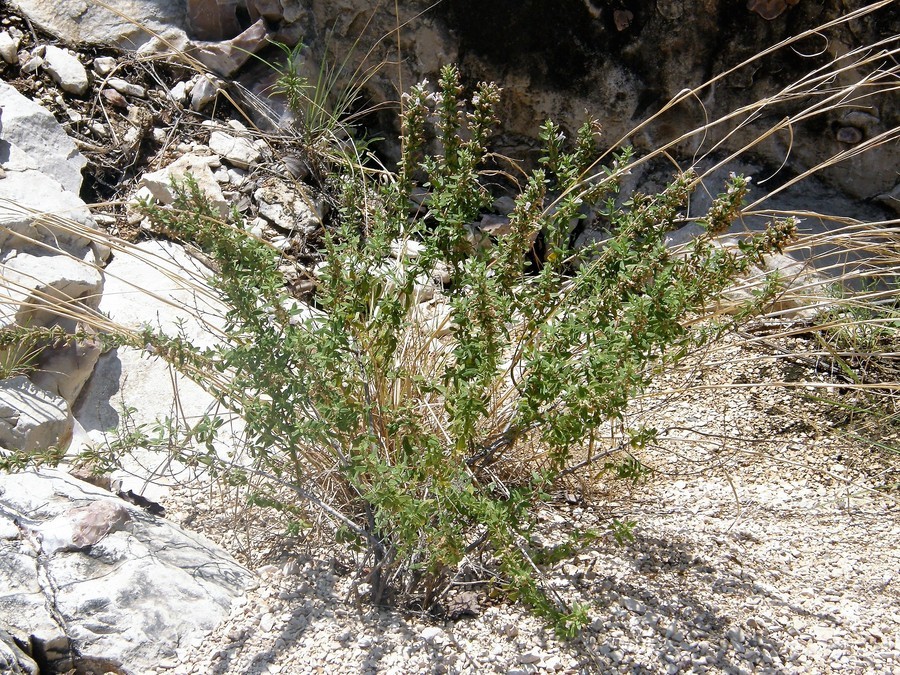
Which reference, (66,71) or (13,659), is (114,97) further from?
(13,659)

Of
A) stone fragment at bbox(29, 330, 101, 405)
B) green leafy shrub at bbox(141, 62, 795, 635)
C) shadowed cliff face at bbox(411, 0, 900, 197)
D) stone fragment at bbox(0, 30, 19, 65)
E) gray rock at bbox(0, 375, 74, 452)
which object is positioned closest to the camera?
green leafy shrub at bbox(141, 62, 795, 635)

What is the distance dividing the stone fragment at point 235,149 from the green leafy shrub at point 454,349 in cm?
154

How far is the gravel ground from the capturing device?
77.6 inches

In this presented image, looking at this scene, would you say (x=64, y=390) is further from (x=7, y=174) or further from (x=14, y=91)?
(x=14, y=91)

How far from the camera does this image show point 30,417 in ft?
8.23

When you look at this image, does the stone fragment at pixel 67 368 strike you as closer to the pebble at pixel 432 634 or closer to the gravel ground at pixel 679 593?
the gravel ground at pixel 679 593

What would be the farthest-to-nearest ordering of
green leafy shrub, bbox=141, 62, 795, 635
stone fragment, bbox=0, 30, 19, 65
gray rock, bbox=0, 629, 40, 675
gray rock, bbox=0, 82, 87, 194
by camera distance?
stone fragment, bbox=0, 30, 19, 65 < gray rock, bbox=0, 82, 87, 194 < green leafy shrub, bbox=141, 62, 795, 635 < gray rock, bbox=0, 629, 40, 675

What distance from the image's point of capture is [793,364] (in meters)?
3.08

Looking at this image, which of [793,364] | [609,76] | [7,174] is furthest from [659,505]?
[7,174]

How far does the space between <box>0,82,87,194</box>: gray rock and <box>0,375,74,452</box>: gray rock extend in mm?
966

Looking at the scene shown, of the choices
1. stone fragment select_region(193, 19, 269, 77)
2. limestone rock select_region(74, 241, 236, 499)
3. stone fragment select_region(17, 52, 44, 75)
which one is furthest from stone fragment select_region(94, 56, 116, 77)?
limestone rock select_region(74, 241, 236, 499)

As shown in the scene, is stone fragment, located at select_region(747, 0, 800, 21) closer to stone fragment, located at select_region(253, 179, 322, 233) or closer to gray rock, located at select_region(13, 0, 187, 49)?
stone fragment, located at select_region(253, 179, 322, 233)

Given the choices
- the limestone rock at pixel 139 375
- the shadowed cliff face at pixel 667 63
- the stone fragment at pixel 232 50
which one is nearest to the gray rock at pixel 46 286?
the limestone rock at pixel 139 375

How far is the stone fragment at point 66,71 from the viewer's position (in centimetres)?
356
